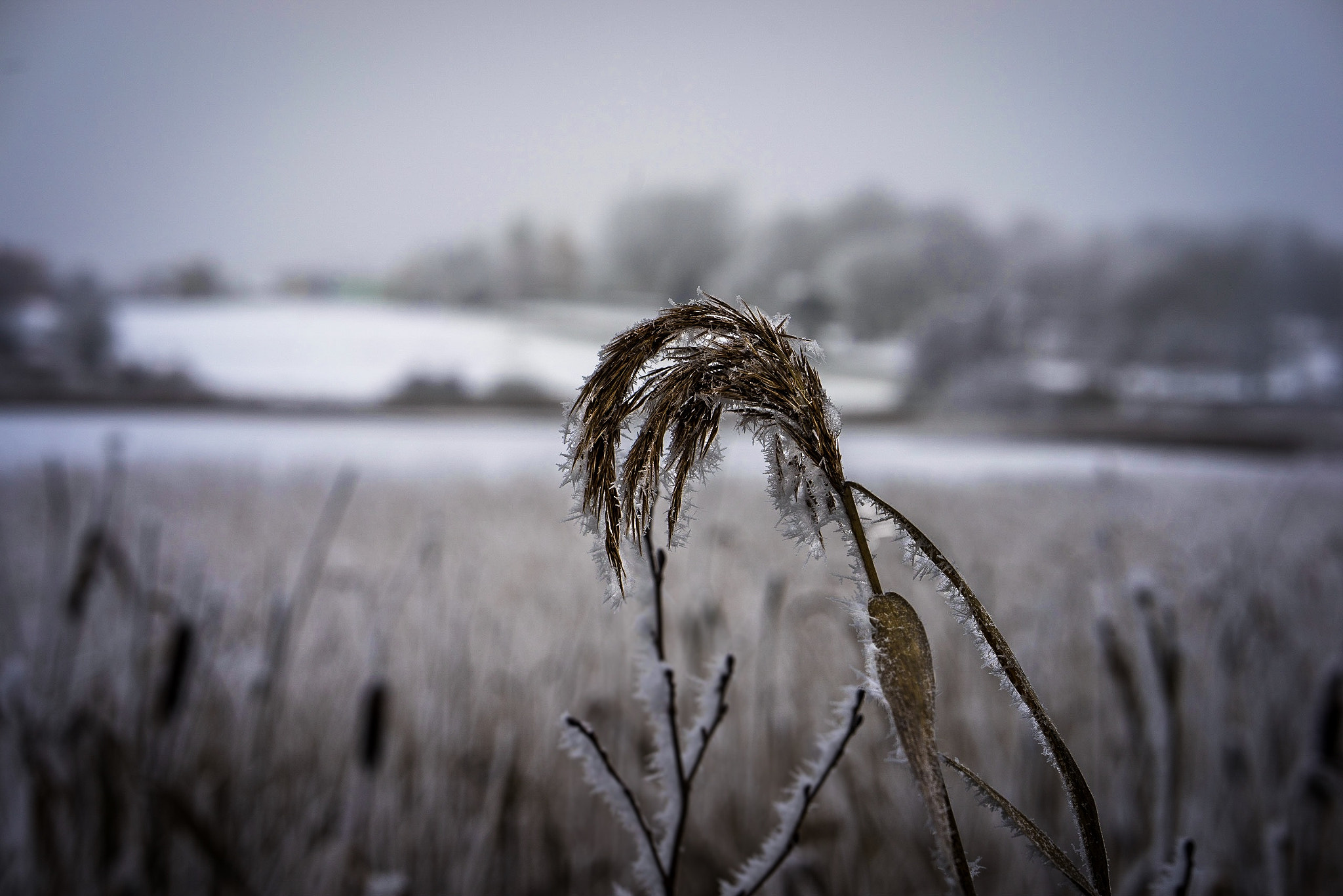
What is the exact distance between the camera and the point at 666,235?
1792mm

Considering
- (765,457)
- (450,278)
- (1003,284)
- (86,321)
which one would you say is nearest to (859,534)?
(765,457)

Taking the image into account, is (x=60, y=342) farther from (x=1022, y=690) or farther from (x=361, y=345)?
(x=1022, y=690)

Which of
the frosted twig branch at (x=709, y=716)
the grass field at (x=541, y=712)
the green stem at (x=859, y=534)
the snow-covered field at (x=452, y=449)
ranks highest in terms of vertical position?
the green stem at (x=859, y=534)

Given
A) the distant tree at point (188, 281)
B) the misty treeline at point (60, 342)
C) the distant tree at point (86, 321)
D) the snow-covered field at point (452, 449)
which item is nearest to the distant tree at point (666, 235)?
the snow-covered field at point (452, 449)

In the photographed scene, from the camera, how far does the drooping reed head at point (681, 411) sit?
0.18 metres

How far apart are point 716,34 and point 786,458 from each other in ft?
6.01

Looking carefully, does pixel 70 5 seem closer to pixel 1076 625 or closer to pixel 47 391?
pixel 47 391

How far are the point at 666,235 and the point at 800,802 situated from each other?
1715mm

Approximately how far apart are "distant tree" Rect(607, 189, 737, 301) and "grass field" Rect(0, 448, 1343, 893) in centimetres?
74

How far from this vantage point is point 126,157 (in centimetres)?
165

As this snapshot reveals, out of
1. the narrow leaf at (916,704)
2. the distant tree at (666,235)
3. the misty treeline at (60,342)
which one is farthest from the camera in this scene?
the distant tree at (666,235)

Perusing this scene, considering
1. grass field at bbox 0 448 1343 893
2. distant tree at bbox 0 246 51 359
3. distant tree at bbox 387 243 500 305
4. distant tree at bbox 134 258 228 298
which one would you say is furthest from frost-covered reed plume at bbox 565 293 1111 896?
distant tree at bbox 0 246 51 359

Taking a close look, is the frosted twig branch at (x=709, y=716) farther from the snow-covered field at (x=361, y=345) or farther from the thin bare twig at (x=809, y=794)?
the snow-covered field at (x=361, y=345)

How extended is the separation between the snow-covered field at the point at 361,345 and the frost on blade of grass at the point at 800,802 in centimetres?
145
